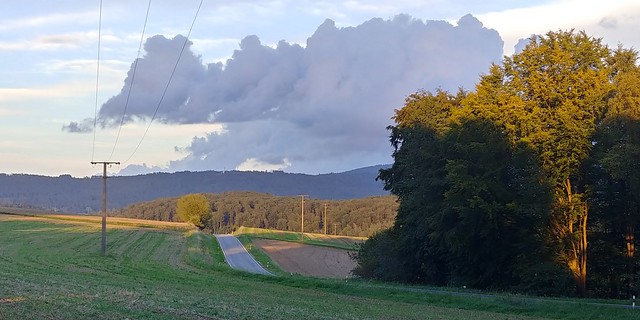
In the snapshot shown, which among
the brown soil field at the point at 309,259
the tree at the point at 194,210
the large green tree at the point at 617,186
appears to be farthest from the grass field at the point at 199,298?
the tree at the point at 194,210

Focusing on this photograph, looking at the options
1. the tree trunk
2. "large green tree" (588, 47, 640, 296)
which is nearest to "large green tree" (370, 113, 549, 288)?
the tree trunk

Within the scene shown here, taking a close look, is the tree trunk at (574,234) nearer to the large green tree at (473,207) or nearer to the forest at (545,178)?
the forest at (545,178)

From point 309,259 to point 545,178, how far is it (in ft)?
155

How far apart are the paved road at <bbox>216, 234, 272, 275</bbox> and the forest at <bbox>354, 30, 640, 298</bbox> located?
22653mm

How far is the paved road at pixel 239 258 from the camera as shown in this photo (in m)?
69.8

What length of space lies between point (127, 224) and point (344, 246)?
39.5 metres

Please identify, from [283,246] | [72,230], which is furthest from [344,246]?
[72,230]

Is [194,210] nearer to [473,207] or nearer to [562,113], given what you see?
[473,207]

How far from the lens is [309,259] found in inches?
3455

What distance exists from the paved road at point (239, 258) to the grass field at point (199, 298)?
5145 mm

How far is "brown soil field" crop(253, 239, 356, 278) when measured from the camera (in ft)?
252

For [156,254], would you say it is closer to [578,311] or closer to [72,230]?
[72,230]

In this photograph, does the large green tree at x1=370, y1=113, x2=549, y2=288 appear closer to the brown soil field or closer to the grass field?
the grass field

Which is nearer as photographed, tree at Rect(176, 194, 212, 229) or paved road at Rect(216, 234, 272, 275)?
paved road at Rect(216, 234, 272, 275)
